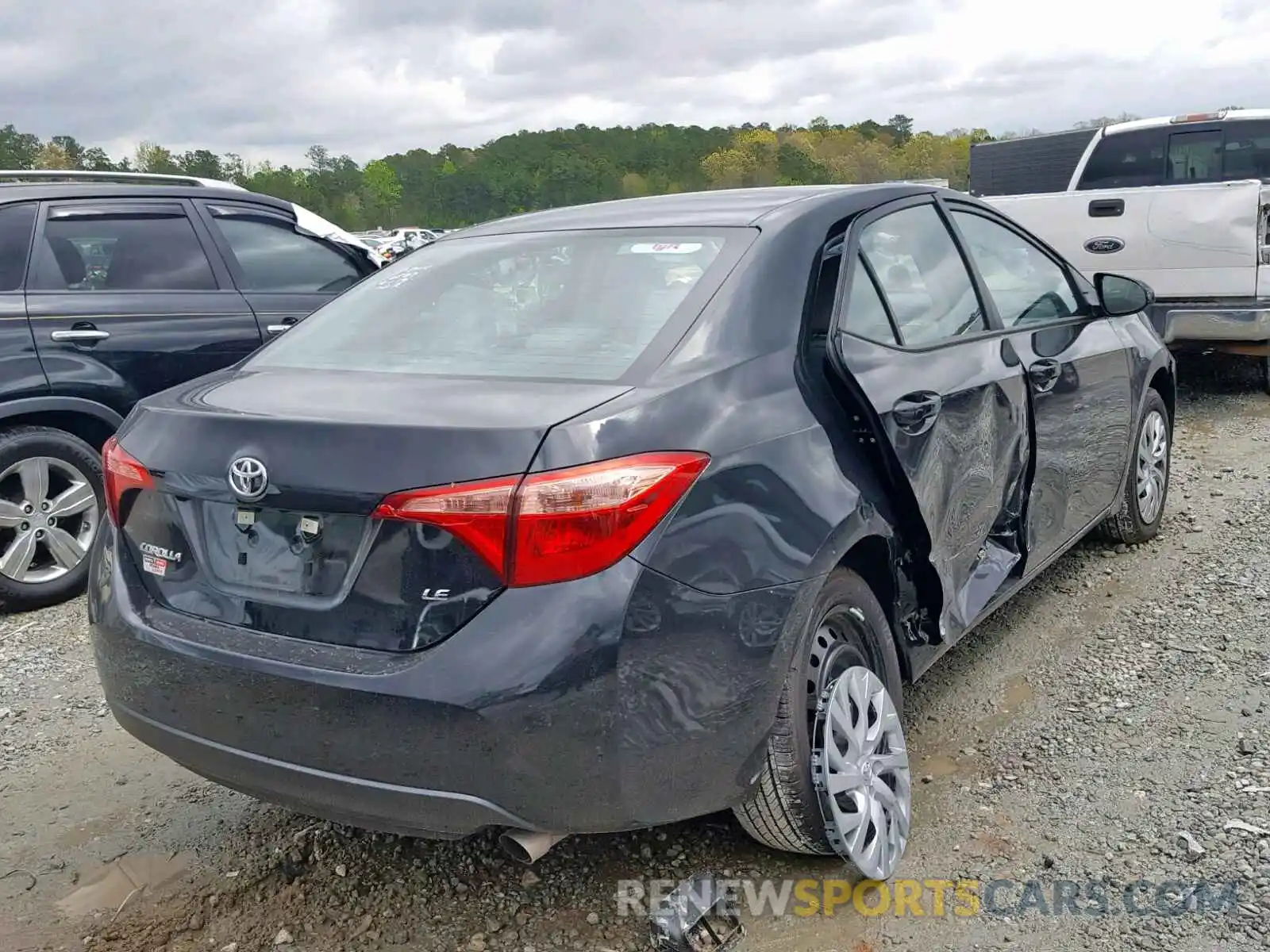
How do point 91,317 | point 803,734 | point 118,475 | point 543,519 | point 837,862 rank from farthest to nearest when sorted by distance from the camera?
1. point 91,317
2. point 837,862
3. point 118,475
4. point 803,734
5. point 543,519

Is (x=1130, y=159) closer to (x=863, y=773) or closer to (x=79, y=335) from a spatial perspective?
(x=79, y=335)

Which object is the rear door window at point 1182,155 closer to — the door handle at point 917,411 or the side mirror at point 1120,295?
the side mirror at point 1120,295

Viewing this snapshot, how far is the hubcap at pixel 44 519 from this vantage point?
15.4 ft

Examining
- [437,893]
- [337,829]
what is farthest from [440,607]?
[337,829]

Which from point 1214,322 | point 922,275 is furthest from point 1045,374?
point 1214,322

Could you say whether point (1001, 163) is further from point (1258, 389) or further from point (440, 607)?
point (440, 607)

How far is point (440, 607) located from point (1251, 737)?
2.49m

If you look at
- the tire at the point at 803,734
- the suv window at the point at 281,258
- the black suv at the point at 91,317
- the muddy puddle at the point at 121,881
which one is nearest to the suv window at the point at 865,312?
the tire at the point at 803,734

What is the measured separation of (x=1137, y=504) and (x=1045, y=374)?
148cm

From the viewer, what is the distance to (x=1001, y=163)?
14.3 metres

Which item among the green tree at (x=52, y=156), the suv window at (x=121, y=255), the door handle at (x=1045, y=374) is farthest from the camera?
the green tree at (x=52, y=156)

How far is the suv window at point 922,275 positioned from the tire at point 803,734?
834 millimetres

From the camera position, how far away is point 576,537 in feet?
6.75

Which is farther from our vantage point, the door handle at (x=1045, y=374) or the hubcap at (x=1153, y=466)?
the hubcap at (x=1153, y=466)
